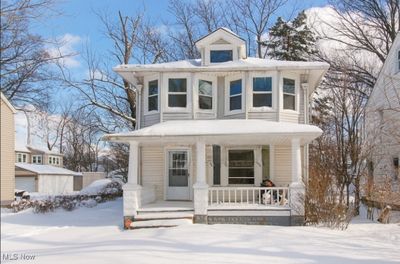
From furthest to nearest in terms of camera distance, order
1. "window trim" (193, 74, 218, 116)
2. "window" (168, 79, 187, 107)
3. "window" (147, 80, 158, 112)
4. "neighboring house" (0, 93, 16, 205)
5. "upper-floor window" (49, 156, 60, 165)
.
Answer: "upper-floor window" (49, 156, 60, 165)
"window" (147, 80, 158, 112)
"window" (168, 79, 187, 107)
"window trim" (193, 74, 218, 116)
"neighboring house" (0, 93, 16, 205)

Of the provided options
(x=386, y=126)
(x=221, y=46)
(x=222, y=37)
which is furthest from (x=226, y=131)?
(x=386, y=126)

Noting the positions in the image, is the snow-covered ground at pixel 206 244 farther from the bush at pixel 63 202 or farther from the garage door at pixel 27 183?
the garage door at pixel 27 183

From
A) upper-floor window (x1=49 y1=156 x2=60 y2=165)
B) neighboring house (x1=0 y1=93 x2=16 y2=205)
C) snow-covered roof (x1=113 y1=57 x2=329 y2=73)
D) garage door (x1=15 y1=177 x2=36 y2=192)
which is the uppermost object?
snow-covered roof (x1=113 y1=57 x2=329 y2=73)

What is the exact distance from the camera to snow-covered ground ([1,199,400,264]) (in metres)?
7.37

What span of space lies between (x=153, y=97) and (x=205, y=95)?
1.99 meters

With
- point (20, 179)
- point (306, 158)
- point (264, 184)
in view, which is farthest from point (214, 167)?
point (20, 179)

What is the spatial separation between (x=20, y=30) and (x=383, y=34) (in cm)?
3016

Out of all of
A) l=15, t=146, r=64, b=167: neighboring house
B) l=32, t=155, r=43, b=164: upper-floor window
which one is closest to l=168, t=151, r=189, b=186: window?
l=15, t=146, r=64, b=167: neighboring house

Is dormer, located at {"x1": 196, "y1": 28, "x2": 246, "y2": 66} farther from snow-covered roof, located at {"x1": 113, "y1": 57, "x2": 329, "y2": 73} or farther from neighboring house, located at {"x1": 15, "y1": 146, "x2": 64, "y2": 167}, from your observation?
neighboring house, located at {"x1": 15, "y1": 146, "x2": 64, "y2": 167}

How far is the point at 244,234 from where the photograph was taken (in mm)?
10047

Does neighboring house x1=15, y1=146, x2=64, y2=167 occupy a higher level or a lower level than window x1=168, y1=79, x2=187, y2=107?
lower

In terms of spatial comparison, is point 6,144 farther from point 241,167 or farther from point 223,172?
point 241,167

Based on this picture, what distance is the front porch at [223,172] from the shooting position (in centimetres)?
1265

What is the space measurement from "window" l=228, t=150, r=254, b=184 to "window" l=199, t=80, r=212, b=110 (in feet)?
6.41
